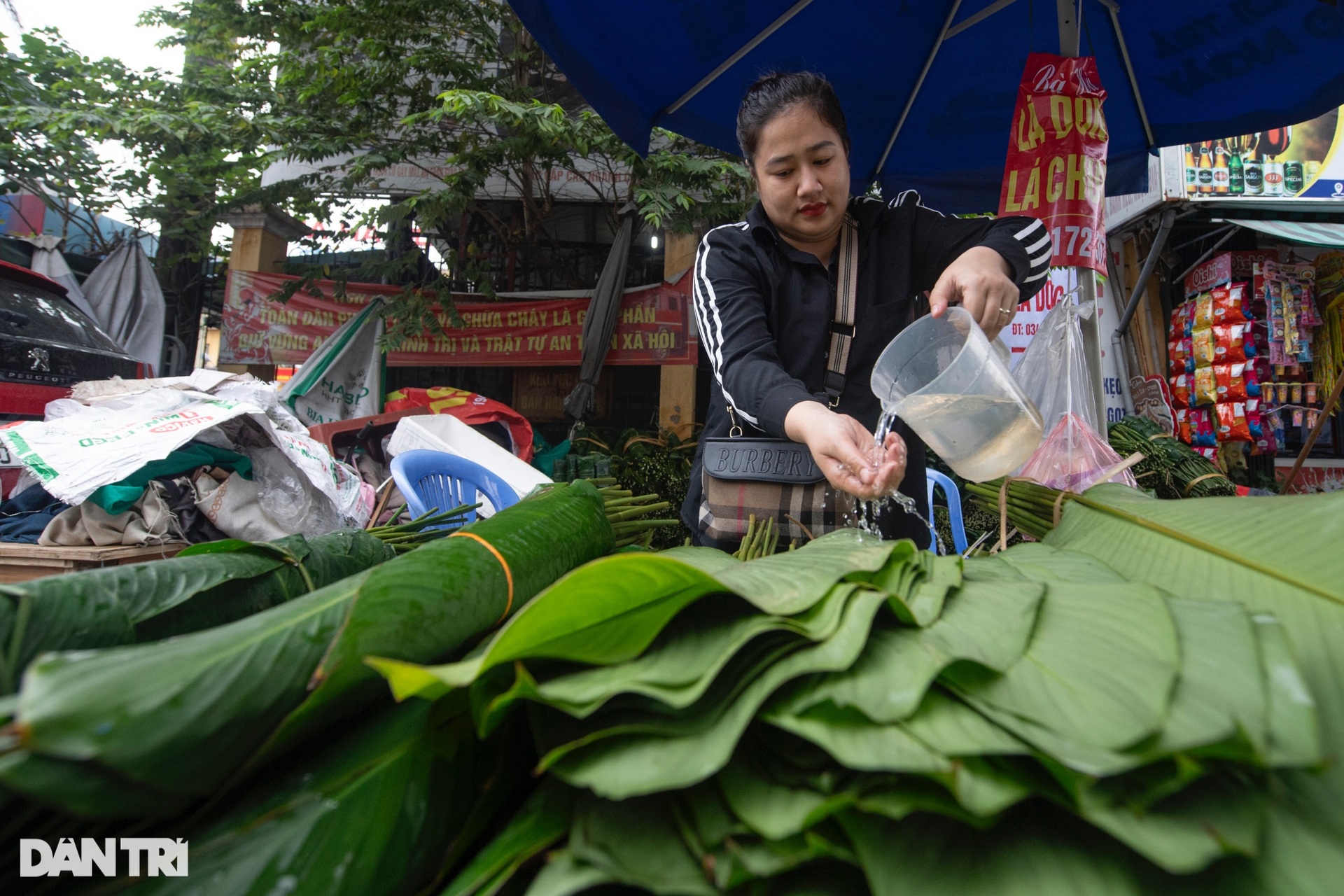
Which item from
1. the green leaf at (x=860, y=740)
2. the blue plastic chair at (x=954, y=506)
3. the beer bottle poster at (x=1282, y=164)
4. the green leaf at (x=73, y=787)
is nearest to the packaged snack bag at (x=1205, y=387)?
the beer bottle poster at (x=1282, y=164)

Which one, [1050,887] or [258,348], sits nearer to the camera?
[1050,887]

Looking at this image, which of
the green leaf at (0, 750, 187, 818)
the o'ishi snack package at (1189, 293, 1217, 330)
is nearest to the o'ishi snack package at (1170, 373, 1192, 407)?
the o'ishi snack package at (1189, 293, 1217, 330)

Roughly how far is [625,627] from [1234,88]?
325cm

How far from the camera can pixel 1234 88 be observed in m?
2.44

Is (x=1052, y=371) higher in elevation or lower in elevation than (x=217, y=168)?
lower

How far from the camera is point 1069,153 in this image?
2.12m

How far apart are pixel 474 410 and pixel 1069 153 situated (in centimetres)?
428

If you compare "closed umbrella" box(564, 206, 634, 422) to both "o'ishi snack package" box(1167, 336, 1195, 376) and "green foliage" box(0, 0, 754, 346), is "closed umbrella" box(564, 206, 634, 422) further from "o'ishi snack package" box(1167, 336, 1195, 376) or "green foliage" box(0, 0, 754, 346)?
"o'ishi snack package" box(1167, 336, 1195, 376)

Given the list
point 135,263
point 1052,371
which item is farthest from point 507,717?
point 135,263

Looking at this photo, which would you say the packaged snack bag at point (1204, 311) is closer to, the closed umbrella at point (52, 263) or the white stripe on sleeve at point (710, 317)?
the white stripe on sleeve at point (710, 317)

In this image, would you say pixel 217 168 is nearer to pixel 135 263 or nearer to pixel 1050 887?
pixel 135 263

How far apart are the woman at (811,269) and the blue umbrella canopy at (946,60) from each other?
2.75 feet

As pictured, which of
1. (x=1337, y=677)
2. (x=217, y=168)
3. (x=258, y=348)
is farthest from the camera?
(x=258, y=348)

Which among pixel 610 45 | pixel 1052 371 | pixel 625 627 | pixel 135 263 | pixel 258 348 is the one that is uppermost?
pixel 135 263
